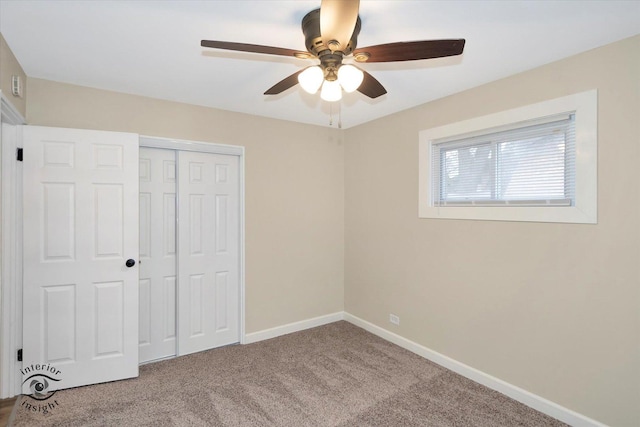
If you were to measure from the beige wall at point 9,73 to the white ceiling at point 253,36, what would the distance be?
0.05m

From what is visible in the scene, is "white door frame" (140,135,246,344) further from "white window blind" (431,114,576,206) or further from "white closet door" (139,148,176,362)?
"white window blind" (431,114,576,206)

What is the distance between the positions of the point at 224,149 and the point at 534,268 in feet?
9.78

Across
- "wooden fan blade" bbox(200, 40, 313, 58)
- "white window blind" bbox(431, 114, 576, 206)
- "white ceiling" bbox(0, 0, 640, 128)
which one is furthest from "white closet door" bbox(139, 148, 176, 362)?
"white window blind" bbox(431, 114, 576, 206)

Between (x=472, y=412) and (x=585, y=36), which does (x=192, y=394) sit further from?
(x=585, y=36)

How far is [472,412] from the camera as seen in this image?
2291mm

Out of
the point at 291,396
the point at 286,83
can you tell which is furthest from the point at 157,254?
the point at 286,83

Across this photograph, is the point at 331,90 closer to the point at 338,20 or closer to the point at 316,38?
the point at 316,38

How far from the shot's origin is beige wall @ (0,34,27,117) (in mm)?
2002

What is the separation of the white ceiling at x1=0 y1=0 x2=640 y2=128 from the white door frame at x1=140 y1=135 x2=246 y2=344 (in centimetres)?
46

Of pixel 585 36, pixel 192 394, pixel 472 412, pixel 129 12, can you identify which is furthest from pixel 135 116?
pixel 472 412

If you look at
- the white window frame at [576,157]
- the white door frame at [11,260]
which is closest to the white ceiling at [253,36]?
the white window frame at [576,157]

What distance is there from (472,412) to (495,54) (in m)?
2.51

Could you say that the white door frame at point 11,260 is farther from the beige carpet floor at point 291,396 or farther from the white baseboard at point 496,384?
the white baseboard at point 496,384

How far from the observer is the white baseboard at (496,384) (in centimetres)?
215
